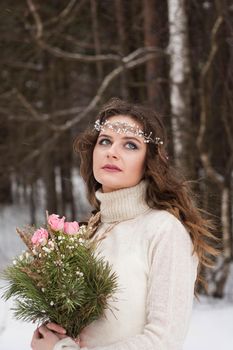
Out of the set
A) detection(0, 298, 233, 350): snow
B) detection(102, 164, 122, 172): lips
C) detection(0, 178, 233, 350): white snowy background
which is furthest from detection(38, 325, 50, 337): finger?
detection(0, 298, 233, 350): snow

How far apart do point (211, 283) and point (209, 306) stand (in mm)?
443

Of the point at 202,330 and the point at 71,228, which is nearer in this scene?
the point at 71,228

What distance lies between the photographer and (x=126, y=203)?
2309mm

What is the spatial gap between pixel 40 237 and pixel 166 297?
461mm

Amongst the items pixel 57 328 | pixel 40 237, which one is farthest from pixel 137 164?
pixel 57 328

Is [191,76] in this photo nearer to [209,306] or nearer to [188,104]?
[188,104]

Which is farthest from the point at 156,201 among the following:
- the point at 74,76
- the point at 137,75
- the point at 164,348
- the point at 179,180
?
the point at 74,76

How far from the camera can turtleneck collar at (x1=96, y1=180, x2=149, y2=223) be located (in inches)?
91.0

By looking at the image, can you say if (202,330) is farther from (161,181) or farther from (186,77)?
(161,181)

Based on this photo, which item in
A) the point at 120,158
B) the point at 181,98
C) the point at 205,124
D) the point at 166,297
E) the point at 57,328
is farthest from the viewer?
the point at 205,124

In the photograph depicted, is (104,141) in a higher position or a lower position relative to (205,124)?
higher

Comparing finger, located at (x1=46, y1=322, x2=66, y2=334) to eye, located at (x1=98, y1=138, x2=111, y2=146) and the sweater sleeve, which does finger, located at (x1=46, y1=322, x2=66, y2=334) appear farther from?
eye, located at (x1=98, y1=138, x2=111, y2=146)

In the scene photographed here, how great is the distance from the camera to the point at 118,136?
231cm

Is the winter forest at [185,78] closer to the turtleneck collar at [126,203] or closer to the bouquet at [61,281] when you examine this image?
the turtleneck collar at [126,203]
